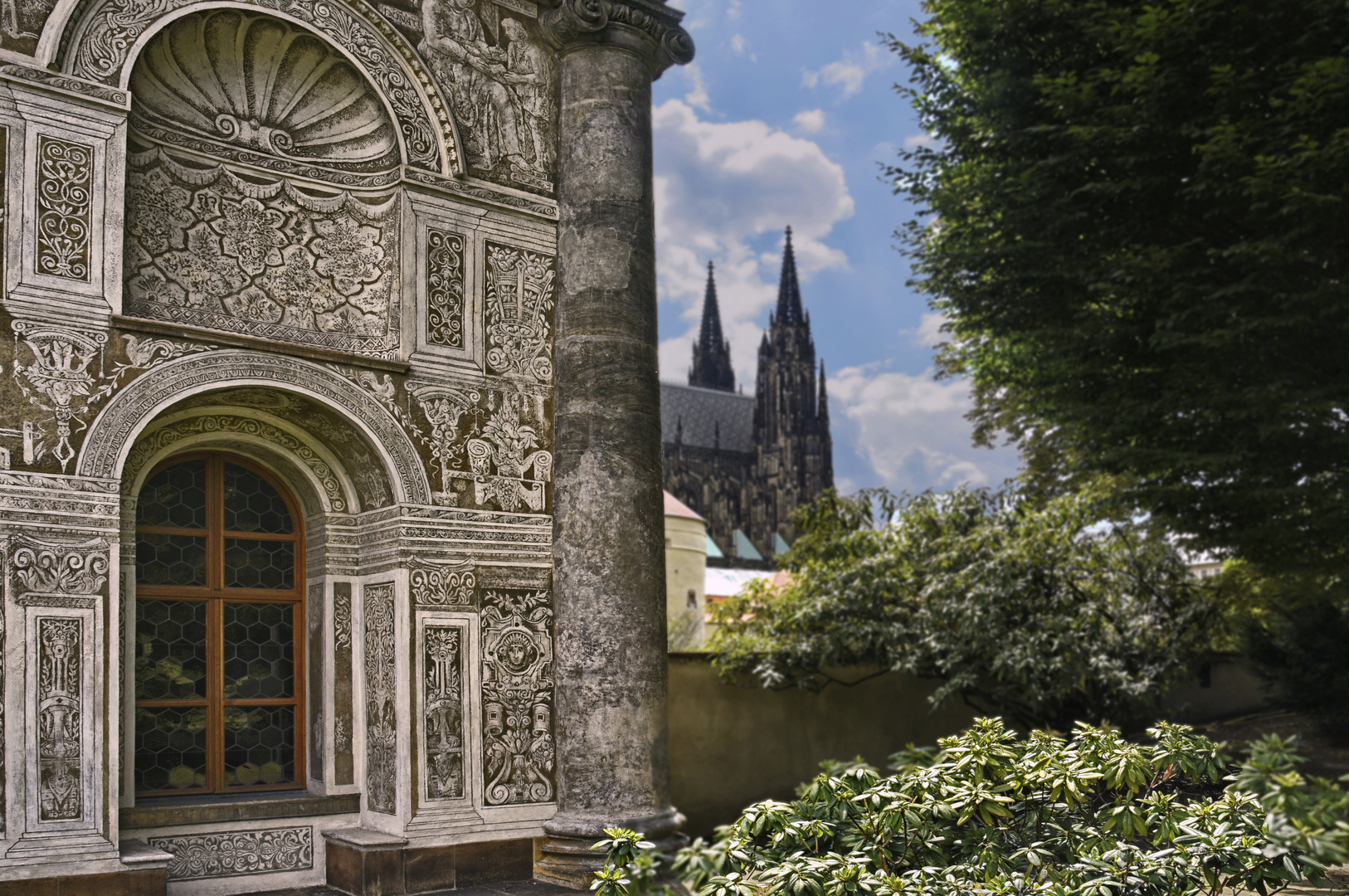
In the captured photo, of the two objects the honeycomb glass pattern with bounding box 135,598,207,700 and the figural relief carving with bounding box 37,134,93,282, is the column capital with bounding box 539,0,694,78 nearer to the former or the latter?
the figural relief carving with bounding box 37,134,93,282

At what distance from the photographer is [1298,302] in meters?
11.3

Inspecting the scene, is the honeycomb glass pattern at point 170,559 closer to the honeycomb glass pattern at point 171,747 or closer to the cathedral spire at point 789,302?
the honeycomb glass pattern at point 171,747

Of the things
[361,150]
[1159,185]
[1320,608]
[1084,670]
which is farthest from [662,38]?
[1320,608]

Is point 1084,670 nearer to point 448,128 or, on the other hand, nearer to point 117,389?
point 448,128

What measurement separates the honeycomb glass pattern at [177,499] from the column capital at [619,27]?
12.5ft

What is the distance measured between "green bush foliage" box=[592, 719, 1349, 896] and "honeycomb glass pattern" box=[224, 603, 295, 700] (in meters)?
3.60

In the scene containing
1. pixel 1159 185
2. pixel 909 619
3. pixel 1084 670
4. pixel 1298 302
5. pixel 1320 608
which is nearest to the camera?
pixel 1298 302

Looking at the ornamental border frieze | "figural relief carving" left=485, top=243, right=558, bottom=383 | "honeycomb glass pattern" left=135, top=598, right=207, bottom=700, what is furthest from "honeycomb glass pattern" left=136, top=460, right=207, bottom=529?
"figural relief carving" left=485, top=243, right=558, bottom=383

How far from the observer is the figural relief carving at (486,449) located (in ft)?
24.3

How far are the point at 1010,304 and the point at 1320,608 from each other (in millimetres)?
8700

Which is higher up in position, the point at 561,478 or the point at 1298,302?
the point at 1298,302

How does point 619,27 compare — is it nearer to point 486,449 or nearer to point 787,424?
point 486,449

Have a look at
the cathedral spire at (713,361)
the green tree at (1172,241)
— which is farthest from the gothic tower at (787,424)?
the green tree at (1172,241)

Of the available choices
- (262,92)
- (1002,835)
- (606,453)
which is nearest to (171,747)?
(606,453)
